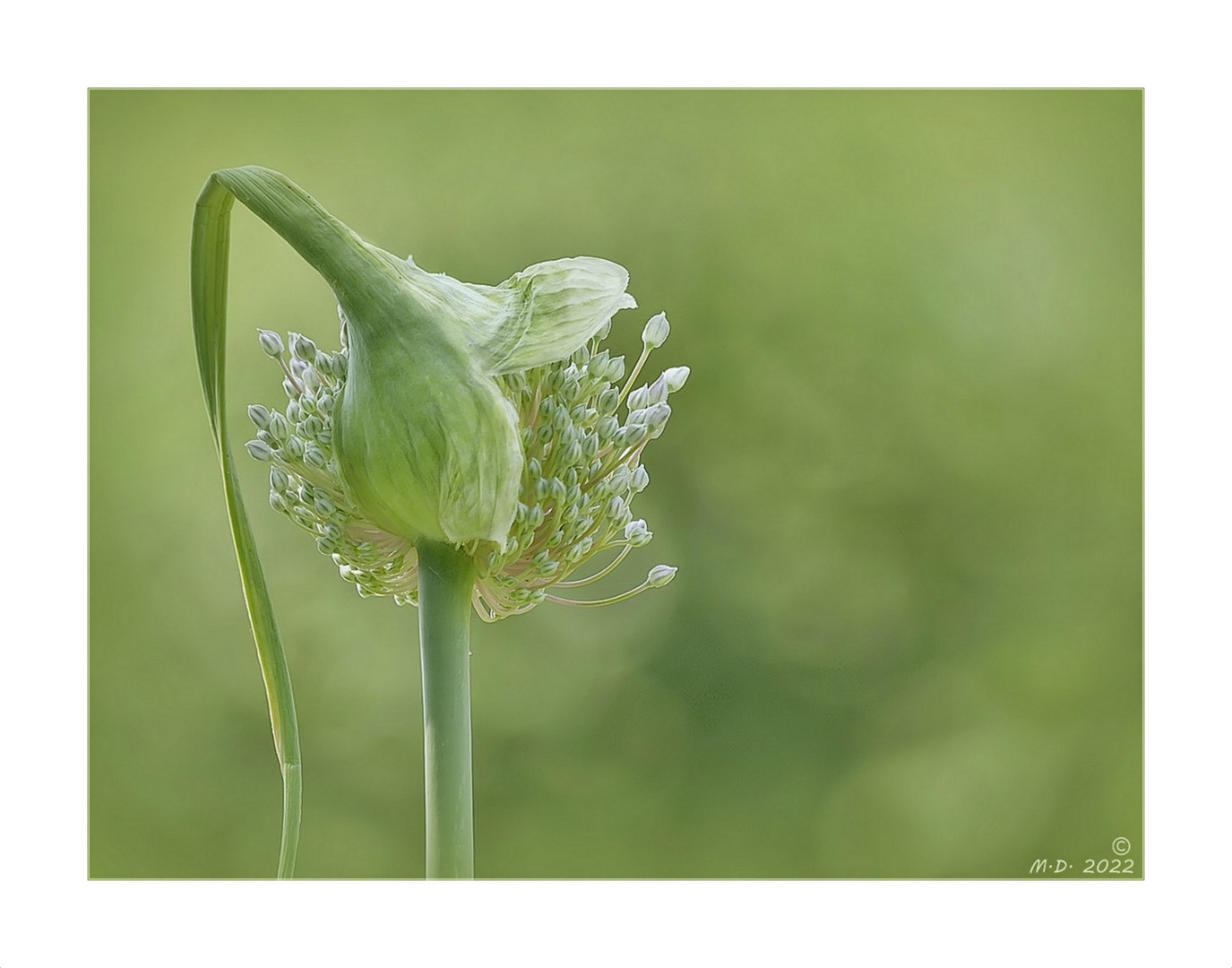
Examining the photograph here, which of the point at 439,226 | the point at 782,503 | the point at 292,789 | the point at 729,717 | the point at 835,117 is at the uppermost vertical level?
the point at 835,117

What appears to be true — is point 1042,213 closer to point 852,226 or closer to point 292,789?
point 852,226

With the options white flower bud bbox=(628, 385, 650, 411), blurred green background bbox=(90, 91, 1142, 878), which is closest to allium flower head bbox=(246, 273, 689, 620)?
white flower bud bbox=(628, 385, 650, 411)

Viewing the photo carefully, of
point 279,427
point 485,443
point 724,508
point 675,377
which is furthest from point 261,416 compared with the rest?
point 724,508

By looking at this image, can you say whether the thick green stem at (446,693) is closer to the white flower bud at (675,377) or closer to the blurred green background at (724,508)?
the white flower bud at (675,377)

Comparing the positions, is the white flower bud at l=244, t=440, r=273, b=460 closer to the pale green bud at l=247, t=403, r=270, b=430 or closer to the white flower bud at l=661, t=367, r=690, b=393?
the pale green bud at l=247, t=403, r=270, b=430

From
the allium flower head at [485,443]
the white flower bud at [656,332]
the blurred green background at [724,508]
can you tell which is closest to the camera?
the allium flower head at [485,443]

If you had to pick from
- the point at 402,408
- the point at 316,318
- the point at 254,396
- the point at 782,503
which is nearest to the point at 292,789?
the point at 402,408

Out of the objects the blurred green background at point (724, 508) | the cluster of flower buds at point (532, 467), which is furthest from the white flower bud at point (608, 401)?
the blurred green background at point (724, 508)
